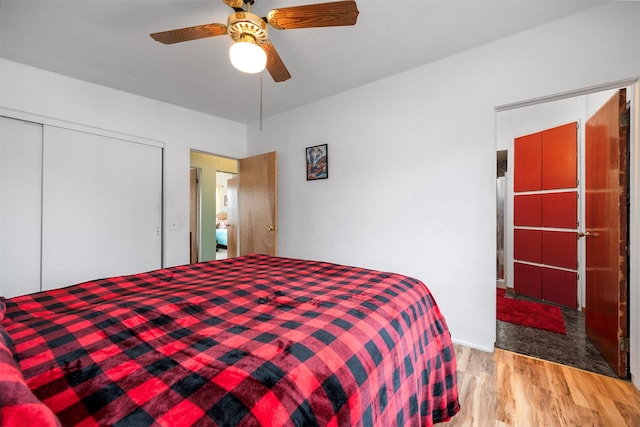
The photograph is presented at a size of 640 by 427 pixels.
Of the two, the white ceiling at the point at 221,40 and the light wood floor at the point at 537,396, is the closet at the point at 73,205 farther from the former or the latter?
the light wood floor at the point at 537,396

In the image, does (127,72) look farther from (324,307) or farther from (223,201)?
(223,201)

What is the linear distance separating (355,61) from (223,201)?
7834mm

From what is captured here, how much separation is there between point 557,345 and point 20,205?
4.89 metres

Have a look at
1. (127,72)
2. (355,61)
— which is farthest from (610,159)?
(127,72)

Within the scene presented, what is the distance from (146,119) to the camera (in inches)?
126

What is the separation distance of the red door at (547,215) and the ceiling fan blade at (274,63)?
345 cm

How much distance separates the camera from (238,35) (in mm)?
1555

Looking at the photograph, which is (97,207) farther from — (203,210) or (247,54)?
(247,54)

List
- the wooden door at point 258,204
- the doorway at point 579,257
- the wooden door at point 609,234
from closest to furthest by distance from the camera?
1. the wooden door at point 609,234
2. the doorway at point 579,257
3. the wooden door at point 258,204

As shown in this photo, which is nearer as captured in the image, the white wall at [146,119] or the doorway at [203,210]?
the white wall at [146,119]

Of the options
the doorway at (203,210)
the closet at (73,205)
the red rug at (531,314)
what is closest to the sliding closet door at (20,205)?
the closet at (73,205)

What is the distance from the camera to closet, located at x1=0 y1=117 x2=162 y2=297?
2451 mm

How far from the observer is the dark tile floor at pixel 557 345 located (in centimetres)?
202

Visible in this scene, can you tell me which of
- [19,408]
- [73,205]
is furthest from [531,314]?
[73,205]
